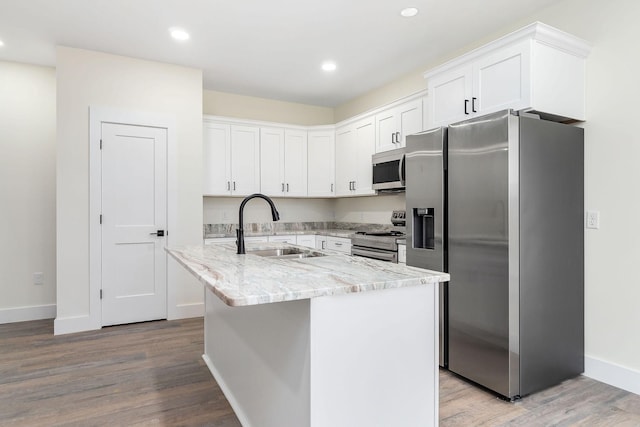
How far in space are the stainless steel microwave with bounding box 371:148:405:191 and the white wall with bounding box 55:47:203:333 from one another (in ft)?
6.50

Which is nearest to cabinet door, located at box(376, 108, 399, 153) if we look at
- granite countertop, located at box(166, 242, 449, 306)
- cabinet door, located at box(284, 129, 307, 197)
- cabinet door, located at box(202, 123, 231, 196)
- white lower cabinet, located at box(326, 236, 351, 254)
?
white lower cabinet, located at box(326, 236, 351, 254)

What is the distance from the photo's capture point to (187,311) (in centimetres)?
413

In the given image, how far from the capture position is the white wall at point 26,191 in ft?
13.0

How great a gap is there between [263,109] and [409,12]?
2.76m

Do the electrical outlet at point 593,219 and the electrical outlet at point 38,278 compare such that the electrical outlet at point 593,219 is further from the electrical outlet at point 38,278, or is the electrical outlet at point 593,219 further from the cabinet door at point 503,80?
the electrical outlet at point 38,278

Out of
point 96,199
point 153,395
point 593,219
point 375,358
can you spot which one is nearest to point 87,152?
point 96,199

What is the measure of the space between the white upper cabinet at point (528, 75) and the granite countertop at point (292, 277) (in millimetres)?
1604

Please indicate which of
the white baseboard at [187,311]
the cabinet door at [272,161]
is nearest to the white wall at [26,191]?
the white baseboard at [187,311]

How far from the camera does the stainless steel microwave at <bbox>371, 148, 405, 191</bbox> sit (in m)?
3.78

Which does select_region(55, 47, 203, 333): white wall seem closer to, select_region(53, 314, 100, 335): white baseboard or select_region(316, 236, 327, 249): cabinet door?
select_region(53, 314, 100, 335): white baseboard

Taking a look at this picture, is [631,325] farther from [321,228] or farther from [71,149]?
[71,149]

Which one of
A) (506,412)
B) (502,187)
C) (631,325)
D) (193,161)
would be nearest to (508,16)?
(502,187)

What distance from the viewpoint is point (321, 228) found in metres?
5.60

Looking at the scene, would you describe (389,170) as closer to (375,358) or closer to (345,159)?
(345,159)
